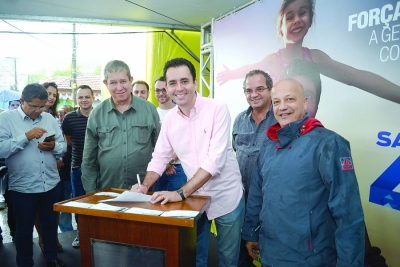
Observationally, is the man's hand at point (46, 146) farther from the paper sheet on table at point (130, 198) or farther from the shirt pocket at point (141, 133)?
the paper sheet on table at point (130, 198)

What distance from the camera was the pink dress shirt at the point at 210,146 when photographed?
1.90 m

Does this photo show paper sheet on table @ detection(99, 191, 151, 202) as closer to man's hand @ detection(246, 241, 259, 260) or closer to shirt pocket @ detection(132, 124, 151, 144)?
man's hand @ detection(246, 241, 259, 260)

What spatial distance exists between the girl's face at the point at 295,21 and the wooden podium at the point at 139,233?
2284 millimetres

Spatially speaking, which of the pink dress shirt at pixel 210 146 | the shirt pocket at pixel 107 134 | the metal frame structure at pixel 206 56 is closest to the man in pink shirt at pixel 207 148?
the pink dress shirt at pixel 210 146

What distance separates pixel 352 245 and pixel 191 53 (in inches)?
189

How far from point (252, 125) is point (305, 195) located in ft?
4.01

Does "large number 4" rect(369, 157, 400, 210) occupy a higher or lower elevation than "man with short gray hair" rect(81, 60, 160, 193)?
lower

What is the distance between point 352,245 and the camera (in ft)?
4.50

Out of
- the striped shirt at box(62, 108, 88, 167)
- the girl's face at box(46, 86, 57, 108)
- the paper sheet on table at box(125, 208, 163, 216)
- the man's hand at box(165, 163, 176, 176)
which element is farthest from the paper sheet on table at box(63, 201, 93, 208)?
the girl's face at box(46, 86, 57, 108)

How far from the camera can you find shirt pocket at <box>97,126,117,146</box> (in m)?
2.51

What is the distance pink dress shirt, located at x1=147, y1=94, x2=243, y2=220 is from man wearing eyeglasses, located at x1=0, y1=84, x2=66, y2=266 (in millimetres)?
1542

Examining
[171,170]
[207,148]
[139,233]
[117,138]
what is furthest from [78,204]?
[171,170]

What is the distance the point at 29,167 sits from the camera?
2781 mm

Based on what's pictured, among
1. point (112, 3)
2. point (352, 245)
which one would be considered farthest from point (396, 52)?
point (112, 3)
